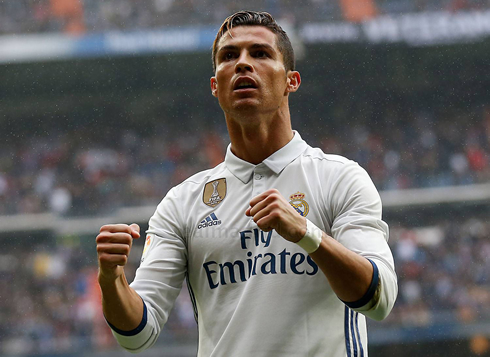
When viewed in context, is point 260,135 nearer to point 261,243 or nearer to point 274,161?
point 274,161

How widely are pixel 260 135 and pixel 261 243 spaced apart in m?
0.32

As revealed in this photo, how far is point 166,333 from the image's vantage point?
412 inches

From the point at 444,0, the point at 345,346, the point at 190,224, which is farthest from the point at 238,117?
the point at 444,0

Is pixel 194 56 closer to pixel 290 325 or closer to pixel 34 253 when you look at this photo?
pixel 34 253

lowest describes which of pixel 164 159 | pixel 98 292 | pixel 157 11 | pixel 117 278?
pixel 117 278

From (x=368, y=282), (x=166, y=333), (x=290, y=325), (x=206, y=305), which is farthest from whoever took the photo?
(x=166, y=333)

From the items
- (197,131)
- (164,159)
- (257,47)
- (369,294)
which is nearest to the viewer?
(369,294)

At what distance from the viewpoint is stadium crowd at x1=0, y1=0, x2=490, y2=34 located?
13180 mm

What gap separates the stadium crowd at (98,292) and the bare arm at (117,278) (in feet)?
29.4

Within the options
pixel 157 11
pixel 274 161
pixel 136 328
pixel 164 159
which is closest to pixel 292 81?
pixel 274 161

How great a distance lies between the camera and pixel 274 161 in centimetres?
188

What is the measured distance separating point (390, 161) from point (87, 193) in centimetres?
523

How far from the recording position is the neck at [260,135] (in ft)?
6.24

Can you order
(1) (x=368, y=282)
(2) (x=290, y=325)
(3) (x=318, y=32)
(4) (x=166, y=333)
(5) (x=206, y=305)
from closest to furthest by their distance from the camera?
(1) (x=368, y=282) → (2) (x=290, y=325) → (5) (x=206, y=305) → (4) (x=166, y=333) → (3) (x=318, y=32)
